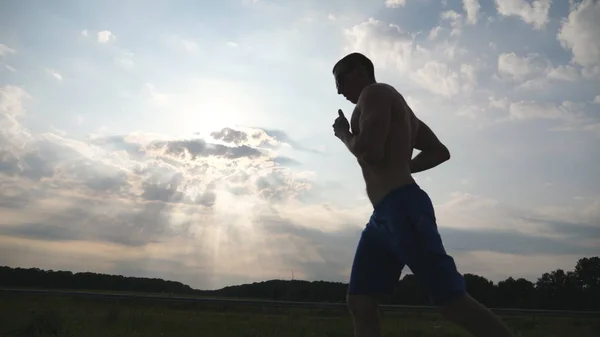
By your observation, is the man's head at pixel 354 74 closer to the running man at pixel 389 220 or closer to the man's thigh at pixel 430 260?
the running man at pixel 389 220

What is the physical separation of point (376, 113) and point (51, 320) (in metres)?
6.26

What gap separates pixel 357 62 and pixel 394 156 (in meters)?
0.61

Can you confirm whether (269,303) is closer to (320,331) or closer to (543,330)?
(320,331)

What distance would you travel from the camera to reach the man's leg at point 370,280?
2.65 metres

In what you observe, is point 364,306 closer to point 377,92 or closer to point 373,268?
point 373,268

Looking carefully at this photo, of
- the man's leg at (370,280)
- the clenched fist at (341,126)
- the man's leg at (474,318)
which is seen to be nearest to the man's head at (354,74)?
the clenched fist at (341,126)

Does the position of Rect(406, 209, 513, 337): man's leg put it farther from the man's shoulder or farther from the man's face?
the man's face

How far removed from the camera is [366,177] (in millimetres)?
2723

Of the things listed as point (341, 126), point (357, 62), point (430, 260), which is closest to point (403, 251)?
point (430, 260)

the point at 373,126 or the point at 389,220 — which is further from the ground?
the point at 373,126

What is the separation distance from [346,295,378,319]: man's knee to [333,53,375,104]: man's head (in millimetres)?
1129

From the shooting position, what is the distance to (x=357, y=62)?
9.18 ft

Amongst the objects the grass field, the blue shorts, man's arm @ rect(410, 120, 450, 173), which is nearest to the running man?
the blue shorts

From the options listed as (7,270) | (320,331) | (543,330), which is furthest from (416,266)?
(7,270)
